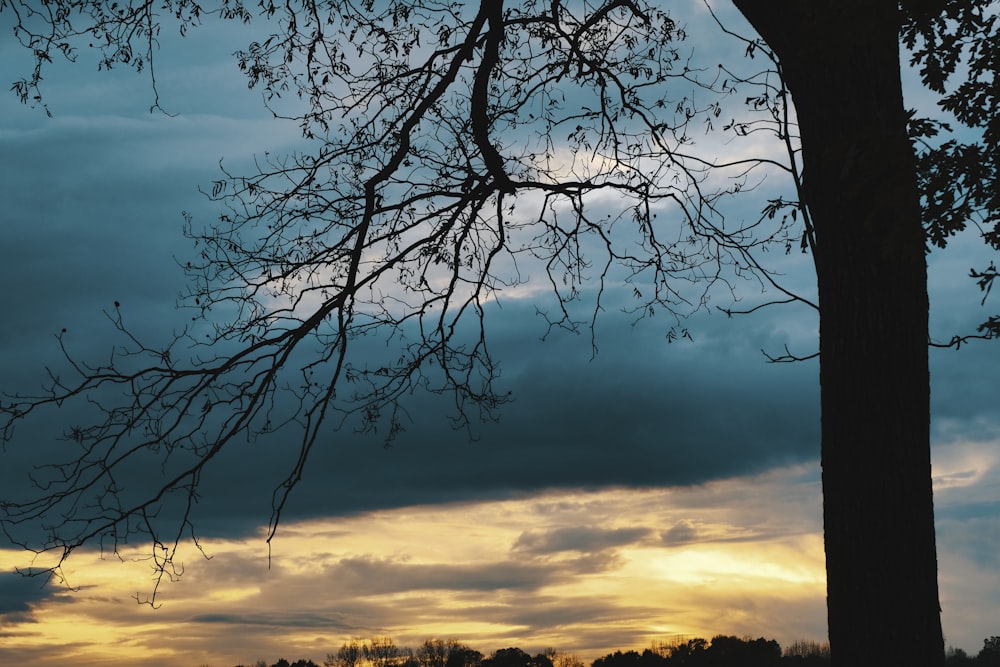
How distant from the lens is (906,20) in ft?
22.9

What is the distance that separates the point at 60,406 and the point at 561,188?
6269 mm

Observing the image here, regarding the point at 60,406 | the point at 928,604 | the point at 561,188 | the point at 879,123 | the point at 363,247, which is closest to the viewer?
the point at 928,604

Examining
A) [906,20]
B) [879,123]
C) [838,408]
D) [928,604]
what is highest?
[906,20]

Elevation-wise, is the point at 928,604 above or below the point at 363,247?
below

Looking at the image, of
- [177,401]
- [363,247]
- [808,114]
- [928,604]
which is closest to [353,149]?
[363,247]

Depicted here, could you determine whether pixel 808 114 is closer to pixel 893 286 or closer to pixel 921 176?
pixel 921 176

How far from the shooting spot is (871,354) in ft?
22.4

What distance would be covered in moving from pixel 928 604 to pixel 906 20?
4.30m

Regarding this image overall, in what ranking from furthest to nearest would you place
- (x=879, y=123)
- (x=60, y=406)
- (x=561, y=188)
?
1. (x=561, y=188)
2. (x=60, y=406)
3. (x=879, y=123)

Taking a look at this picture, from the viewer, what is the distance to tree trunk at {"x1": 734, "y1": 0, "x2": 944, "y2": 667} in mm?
6605

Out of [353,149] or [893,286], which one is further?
[353,149]

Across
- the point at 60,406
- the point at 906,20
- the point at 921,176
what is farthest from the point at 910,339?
the point at 60,406

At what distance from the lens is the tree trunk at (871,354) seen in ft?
21.7

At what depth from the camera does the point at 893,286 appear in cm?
694
